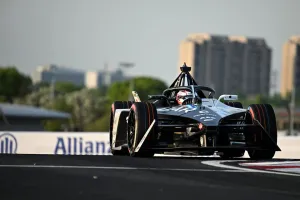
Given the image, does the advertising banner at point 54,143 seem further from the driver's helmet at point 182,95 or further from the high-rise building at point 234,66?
the high-rise building at point 234,66

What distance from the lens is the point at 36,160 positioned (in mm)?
13773

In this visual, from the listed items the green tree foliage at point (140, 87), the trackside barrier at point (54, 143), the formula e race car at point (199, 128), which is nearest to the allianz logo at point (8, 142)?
the trackside barrier at point (54, 143)

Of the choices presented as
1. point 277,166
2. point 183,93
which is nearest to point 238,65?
point 183,93

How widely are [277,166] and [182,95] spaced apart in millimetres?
4793

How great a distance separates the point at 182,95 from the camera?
59.3 ft

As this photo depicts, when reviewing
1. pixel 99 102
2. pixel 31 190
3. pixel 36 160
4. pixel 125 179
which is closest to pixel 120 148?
pixel 36 160

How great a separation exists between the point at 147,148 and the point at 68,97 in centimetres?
11572

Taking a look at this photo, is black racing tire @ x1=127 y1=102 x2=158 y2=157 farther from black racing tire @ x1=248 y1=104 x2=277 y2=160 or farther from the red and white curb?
the red and white curb

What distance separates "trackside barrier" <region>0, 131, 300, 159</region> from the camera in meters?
29.4

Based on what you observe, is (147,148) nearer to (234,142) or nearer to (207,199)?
(234,142)

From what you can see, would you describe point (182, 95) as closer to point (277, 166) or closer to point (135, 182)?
point (277, 166)

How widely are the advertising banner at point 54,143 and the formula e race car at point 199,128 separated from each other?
11.8 meters

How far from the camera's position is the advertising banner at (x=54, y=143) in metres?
29.4

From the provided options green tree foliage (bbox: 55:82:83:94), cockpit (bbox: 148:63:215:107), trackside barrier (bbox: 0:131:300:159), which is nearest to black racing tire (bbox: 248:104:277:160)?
cockpit (bbox: 148:63:215:107)
